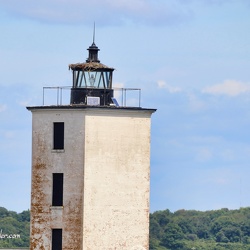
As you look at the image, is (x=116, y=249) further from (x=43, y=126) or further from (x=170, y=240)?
(x=170, y=240)

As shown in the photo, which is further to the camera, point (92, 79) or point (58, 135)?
point (92, 79)

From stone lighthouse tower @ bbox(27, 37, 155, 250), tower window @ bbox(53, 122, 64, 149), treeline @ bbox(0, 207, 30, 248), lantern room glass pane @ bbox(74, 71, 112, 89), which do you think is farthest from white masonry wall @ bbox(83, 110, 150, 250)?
treeline @ bbox(0, 207, 30, 248)

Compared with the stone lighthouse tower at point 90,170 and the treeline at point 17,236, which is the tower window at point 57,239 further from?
the treeline at point 17,236

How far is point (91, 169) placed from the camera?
139 feet

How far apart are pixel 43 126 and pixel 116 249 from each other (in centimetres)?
389

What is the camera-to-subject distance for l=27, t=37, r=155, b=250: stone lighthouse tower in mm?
42438

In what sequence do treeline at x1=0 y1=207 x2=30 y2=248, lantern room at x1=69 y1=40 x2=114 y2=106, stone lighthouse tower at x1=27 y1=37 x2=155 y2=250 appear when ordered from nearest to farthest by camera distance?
1. stone lighthouse tower at x1=27 y1=37 x2=155 y2=250
2. lantern room at x1=69 y1=40 x2=114 y2=106
3. treeline at x1=0 y1=207 x2=30 y2=248

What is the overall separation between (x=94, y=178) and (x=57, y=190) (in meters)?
1.13

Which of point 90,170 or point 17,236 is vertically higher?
point 17,236

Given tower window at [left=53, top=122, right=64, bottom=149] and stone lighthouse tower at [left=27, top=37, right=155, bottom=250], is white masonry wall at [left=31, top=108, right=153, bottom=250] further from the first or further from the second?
tower window at [left=53, top=122, right=64, bottom=149]

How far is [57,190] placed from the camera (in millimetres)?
42844

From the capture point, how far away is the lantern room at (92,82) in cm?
4331

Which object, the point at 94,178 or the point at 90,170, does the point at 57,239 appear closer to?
the point at 94,178

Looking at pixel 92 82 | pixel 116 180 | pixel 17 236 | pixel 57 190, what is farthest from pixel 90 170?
pixel 17 236
